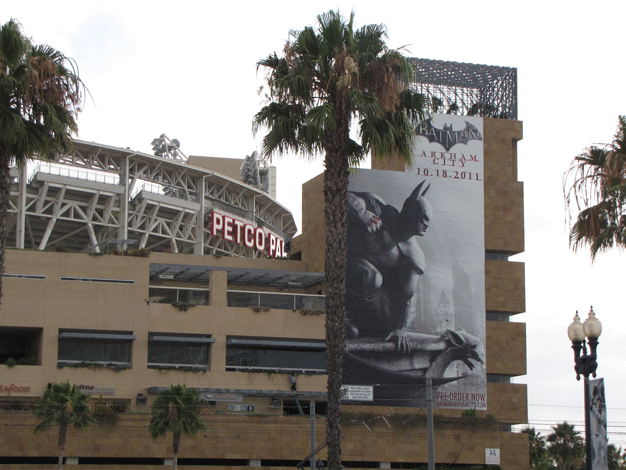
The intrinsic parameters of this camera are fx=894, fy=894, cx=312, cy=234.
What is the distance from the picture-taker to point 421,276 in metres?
62.0

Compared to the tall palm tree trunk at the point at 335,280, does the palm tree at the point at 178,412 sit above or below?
below

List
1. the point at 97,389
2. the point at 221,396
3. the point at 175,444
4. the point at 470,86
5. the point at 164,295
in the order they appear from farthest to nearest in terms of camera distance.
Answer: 1. the point at 470,86
2. the point at 164,295
3. the point at 221,396
4. the point at 97,389
5. the point at 175,444

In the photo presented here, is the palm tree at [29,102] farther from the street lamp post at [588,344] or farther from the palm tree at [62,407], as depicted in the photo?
the palm tree at [62,407]

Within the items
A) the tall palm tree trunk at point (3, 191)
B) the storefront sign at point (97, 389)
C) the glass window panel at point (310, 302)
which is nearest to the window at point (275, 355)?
the glass window panel at point (310, 302)

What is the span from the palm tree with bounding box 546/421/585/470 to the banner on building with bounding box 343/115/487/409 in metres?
27.0

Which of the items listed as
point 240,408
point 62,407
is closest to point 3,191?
point 62,407

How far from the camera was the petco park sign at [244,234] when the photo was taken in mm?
76875

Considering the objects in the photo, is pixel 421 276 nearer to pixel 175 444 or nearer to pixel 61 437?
pixel 175 444

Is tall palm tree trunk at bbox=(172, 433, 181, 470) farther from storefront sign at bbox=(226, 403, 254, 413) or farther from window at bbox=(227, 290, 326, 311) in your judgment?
window at bbox=(227, 290, 326, 311)

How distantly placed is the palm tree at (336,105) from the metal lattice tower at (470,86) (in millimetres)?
35812

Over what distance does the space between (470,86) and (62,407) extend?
130 ft

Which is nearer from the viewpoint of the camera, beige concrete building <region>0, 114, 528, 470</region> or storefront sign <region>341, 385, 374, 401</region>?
beige concrete building <region>0, 114, 528, 470</region>

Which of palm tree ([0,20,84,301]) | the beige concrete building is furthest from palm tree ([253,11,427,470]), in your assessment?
the beige concrete building

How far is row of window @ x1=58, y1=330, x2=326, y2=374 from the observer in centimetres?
5681
